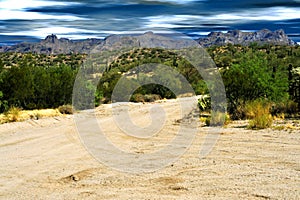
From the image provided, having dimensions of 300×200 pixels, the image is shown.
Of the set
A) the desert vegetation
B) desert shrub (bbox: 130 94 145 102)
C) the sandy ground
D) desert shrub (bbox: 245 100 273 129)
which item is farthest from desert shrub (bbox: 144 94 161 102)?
the sandy ground

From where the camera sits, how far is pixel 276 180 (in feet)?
31.3

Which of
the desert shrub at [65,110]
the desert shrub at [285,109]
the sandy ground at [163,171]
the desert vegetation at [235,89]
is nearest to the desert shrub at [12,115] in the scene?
the desert vegetation at [235,89]

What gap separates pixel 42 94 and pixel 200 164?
19964mm

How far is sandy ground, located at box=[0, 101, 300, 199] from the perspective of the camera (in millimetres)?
9070

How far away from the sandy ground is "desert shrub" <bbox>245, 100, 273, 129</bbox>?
71 cm

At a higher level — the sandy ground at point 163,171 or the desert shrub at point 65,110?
the sandy ground at point 163,171

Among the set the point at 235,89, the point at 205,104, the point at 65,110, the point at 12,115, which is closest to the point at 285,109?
the point at 235,89

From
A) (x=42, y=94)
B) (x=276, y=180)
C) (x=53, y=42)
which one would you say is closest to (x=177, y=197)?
(x=276, y=180)

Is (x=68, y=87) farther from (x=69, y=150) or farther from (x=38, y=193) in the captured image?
(x=38, y=193)

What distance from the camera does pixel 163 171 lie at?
11.0 meters

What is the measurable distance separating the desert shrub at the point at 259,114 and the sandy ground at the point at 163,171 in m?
0.71

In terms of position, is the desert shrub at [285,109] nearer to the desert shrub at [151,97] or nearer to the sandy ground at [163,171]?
the sandy ground at [163,171]

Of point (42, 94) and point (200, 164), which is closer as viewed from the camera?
point (200, 164)

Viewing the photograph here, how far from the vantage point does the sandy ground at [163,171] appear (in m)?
9.07
